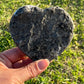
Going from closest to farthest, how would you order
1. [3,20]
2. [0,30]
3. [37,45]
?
[37,45] → [0,30] → [3,20]

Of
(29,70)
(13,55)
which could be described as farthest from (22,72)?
(13,55)

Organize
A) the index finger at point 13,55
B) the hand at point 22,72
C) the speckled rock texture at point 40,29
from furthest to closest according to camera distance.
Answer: the index finger at point 13,55
the speckled rock texture at point 40,29
the hand at point 22,72

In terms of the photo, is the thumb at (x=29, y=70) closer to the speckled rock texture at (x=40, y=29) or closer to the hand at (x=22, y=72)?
the hand at (x=22, y=72)

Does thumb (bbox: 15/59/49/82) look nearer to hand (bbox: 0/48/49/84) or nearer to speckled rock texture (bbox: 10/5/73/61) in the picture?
hand (bbox: 0/48/49/84)

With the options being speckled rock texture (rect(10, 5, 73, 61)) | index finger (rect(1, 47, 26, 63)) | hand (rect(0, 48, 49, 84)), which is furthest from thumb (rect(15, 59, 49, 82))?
index finger (rect(1, 47, 26, 63))

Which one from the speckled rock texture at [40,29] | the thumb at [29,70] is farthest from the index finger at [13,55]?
the thumb at [29,70]

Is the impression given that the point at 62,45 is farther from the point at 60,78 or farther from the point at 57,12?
the point at 60,78

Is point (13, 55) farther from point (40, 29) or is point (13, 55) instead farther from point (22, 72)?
point (40, 29)

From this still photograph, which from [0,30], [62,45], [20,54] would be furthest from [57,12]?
[0,30]
